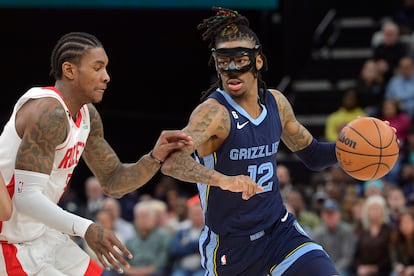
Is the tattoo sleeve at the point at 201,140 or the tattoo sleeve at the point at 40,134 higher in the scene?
the tattoo sleeve at the point at 40,134

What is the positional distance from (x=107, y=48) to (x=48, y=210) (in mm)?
11669

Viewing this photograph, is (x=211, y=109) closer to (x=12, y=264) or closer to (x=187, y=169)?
(x=187, y=169)

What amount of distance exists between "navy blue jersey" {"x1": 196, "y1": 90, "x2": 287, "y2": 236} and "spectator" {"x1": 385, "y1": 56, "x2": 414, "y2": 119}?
301 inches

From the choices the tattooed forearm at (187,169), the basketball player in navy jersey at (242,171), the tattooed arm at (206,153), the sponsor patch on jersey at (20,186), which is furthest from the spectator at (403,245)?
the sponsor patch on jersey at (20,186)

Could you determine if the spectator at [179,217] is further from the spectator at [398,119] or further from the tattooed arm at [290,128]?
the tattooed arm at [290,128]

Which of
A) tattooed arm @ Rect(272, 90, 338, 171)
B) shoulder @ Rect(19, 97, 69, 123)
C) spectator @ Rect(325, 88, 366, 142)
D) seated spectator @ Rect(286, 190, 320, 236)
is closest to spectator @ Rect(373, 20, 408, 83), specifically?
spectator @ Rect(325, 88, 366, 142)

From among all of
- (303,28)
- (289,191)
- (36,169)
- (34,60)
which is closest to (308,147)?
(36,169)

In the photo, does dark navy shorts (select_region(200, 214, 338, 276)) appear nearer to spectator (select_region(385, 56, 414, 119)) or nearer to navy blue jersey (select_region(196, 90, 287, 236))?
navy blue jersey (select_region(196, 90, 287, 236))

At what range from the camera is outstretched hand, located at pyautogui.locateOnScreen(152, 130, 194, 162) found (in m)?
6.09

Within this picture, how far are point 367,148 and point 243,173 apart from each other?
96 cm

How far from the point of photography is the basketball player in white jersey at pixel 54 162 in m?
5.61

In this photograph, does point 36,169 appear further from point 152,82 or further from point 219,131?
point 152,82

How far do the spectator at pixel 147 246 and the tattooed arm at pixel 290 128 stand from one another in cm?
519

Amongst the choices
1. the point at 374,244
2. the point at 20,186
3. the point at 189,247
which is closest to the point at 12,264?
the point at 20,186
